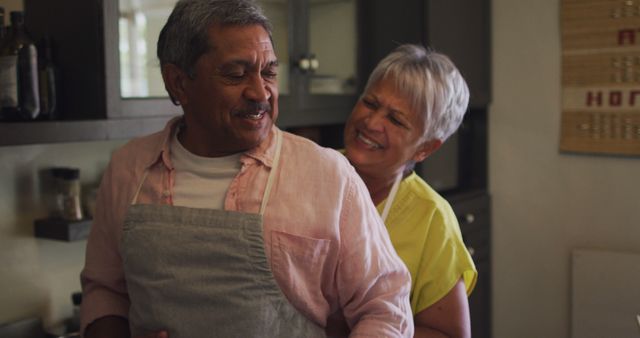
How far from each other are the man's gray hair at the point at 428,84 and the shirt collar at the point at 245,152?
0.55 meters

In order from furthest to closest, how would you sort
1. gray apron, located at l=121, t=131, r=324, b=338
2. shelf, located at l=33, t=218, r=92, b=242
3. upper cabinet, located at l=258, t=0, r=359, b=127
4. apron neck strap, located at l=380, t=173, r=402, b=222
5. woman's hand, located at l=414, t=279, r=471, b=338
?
1. upper cabinet, located at l=258, t=0, r=359, b=127
2. shelf, located at l=33, t=218, r=92, b=242
3. apron neck strap, located at l=380, t=173, r=402, b=222
4. woman's hand, located at l=414, t=279, r=471, b=338
5. gray apron, located at l=121, t=131, r=324, b=338

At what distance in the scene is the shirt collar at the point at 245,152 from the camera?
110 centimetres

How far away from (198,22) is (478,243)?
2477mm

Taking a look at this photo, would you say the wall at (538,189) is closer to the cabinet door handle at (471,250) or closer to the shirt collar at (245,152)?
the cabinet door handle at (471,250)

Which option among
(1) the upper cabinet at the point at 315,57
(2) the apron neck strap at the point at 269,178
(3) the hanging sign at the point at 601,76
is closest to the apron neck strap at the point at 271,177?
(2) the apron neck strap at the point at 269,178

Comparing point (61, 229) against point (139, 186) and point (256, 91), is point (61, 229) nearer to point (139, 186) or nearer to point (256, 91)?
point (139, 186)

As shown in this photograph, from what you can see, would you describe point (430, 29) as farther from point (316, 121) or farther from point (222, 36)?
point (222, 36)

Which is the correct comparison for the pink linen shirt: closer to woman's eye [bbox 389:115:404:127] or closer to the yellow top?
the yellow top

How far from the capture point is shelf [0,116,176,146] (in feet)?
4.97

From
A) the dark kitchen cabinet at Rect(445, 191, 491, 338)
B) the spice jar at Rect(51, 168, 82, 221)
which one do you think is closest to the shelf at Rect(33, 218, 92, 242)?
the spice jar at Rect(51, 168, 82, 221)

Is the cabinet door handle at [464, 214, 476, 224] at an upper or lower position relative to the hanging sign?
lower

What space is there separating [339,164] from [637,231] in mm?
2400

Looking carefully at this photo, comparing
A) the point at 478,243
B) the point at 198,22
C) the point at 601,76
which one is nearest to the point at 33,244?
the point at 198,22

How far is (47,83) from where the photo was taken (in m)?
1.76
